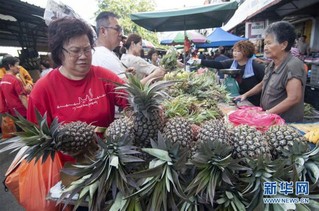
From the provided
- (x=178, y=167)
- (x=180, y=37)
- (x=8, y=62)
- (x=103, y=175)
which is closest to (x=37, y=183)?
(x=103, y=175)

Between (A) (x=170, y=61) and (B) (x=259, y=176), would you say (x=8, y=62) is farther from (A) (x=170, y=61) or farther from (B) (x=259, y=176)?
(B) (x=259, y=176)

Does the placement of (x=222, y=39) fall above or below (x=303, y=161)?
above

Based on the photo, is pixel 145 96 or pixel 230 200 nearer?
pixel 230 200

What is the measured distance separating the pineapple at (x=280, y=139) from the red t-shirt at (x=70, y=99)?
1.25m

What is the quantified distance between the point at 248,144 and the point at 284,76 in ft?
5.64

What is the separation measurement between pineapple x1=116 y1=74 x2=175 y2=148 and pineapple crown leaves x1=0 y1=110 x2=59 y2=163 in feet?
1.76

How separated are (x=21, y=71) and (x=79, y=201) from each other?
586cm

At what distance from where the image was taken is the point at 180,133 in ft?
4.68

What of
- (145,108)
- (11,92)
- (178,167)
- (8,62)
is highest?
(8,62)

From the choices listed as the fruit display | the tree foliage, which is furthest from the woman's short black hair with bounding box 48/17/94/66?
the tree foliage

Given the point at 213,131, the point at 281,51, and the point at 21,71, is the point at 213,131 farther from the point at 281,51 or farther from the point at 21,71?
the point at 21,71

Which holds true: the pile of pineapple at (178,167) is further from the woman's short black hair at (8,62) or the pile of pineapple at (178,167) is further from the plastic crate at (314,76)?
the plastic crate at (314,76)

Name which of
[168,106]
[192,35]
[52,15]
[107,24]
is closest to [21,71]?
[52,15]

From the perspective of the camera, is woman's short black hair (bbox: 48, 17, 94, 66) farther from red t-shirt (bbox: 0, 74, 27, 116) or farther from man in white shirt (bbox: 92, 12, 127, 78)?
red t-shirt (bbox: 0, 74, 27, 116)
